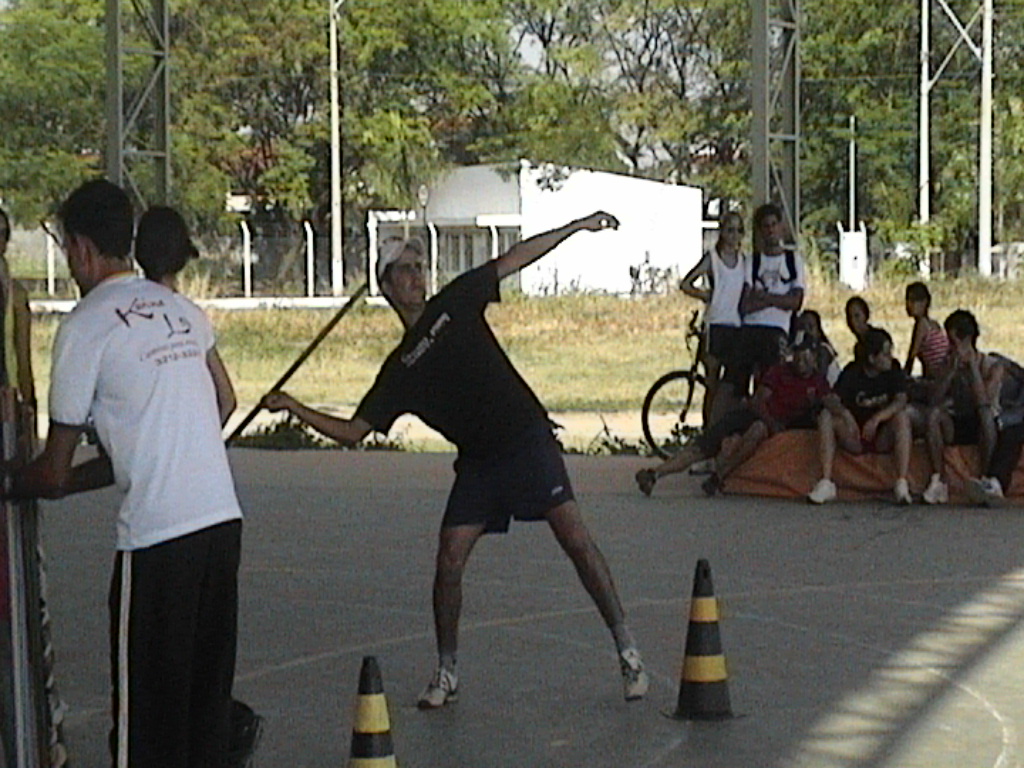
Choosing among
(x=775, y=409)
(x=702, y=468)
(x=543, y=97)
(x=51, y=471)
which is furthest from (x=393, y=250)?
(x=543, y=97)

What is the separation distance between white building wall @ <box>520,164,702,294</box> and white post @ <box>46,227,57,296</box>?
1205 cm

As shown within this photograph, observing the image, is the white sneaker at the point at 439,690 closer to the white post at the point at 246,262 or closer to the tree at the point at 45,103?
the white post at the point at 246,262

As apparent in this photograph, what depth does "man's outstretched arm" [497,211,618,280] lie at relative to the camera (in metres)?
8.16

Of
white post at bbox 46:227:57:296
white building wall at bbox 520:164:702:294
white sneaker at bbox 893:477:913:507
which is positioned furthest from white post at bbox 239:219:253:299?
white sneaker at bbox 893:477:913:507

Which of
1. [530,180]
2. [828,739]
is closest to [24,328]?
[828,739]

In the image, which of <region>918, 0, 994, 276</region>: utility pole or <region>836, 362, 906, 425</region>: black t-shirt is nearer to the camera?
<region>836, 362, 906, 425</region>: black t-shirt

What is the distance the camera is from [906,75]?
60.9m

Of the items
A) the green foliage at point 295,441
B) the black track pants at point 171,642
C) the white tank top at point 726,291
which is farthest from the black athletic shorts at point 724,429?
the black track pants at point 171,642

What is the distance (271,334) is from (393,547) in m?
23.7

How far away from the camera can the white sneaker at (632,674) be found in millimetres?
8430

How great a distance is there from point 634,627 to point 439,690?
1.99 metres

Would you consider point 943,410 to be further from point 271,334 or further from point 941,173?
point 941,173

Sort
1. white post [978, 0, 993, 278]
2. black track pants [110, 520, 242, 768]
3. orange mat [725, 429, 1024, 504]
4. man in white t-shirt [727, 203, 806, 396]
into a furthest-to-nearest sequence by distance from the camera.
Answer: white post [978, 0, 993, 278] → man in white t-shirt [727, 203, 806, 396] → orange mat [725, 429, 1024, 504] → black track pants [110, 520, 242, 768]

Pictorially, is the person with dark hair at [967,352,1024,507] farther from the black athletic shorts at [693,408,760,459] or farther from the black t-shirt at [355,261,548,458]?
the black t-shirt at [355,261,548,458]
